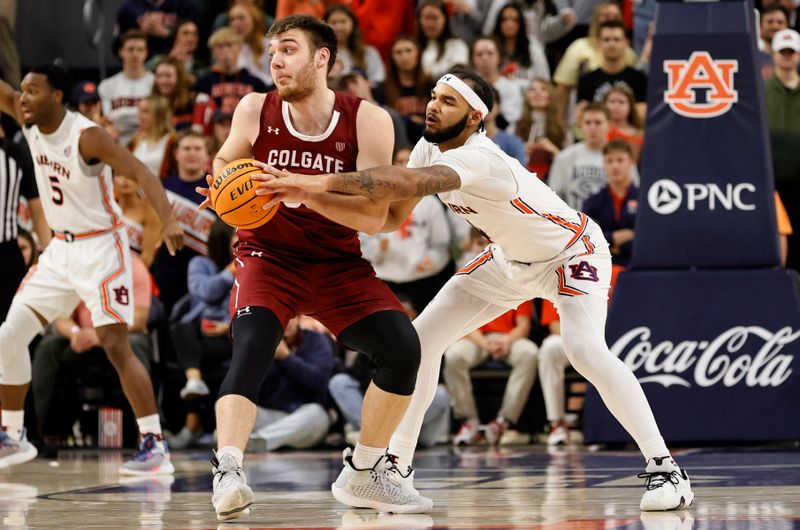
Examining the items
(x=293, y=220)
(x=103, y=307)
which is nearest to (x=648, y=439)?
(x=293, y=220)

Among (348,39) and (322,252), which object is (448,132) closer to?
(322,252)

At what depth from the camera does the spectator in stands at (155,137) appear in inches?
499

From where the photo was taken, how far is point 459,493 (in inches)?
276

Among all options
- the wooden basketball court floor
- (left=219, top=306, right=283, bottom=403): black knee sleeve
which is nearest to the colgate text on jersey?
(left=219, top=306, right=283, bottom=403): black knee sleeve

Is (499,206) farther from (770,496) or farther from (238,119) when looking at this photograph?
(770,496)

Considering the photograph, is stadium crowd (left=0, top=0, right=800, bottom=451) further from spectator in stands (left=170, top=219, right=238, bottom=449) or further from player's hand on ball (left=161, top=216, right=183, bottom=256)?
player's hand on ball (left=161, top=216, right=183, bottom=256)

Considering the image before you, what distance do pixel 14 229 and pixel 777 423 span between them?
18.9 feet

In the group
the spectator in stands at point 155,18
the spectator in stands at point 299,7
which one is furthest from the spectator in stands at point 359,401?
the spectator in stands at point 155,18

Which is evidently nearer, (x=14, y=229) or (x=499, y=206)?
(x=499, y=206)

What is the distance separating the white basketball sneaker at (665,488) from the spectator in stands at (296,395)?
4.82m

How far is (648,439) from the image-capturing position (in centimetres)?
636

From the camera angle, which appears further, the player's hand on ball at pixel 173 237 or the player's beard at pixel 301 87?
the player's hand on ball at pixel 173 237

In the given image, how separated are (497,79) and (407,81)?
887mm

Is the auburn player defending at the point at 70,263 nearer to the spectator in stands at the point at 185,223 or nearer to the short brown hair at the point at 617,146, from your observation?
the spectator in stands at the point at 185,223
